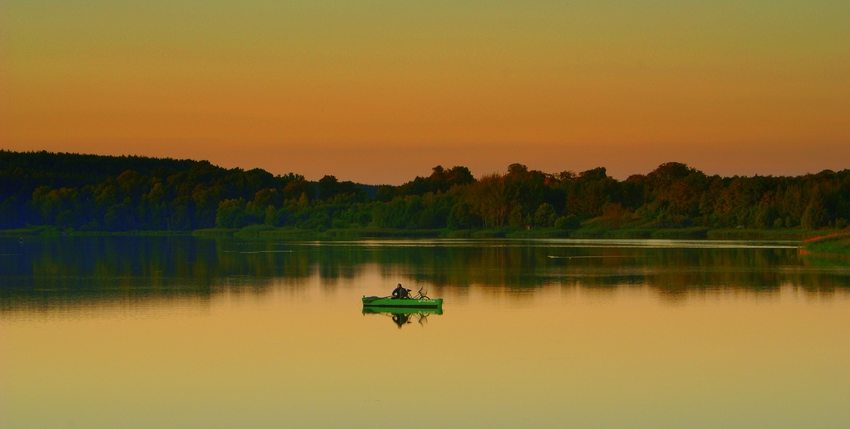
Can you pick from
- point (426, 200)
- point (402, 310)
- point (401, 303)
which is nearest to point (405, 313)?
point (402, 310)

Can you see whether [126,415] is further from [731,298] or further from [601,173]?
[601,173]

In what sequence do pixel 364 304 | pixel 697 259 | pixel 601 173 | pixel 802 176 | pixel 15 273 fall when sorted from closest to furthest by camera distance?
pixel 364 304 → pixel 15 273 → pixel 697 259 → pixel 802 176 → pixel 601 173

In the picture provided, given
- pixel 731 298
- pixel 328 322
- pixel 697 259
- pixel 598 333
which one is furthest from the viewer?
pixel 697 259

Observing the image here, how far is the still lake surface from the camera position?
49.9 ft

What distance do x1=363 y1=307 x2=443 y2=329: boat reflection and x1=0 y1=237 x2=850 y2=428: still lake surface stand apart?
0.23m

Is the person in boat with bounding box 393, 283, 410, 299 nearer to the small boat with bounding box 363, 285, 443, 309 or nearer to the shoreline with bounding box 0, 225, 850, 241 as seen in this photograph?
the small boat with bounding box 363, 285, 443, 309

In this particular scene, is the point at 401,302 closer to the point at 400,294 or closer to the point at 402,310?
the point at 402,310

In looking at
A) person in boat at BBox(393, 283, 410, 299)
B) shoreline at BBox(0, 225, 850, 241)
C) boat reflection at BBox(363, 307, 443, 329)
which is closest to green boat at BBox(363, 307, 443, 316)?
boat reflection at BBox(363, 307, 443, 329)

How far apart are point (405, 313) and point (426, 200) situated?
114381mm

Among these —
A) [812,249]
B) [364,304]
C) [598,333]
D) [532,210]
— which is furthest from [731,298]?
[532,210]

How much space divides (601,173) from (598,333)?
142 metres

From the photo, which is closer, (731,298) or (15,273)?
(731,298)

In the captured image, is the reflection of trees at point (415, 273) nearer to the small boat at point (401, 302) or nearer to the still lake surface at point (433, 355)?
the still lake surface at point (433, 355)

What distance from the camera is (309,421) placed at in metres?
14.6
